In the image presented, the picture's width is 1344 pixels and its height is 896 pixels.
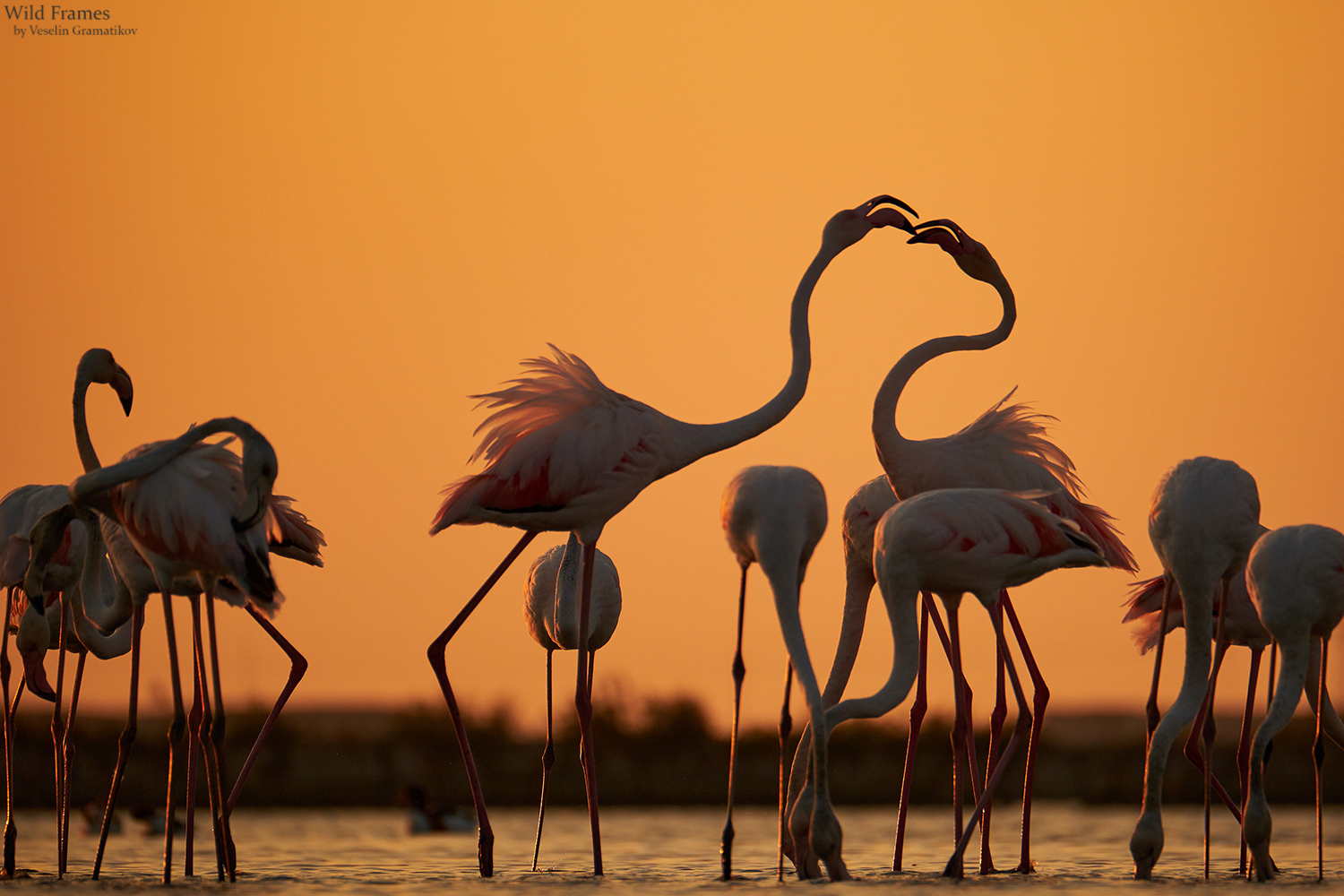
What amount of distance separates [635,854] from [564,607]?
229 cm

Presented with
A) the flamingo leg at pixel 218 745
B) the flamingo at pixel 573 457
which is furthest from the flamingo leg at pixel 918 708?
the flamingo leg at pixel 218 745

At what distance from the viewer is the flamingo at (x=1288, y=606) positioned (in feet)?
30.0

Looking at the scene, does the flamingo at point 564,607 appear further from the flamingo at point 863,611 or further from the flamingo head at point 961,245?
the flamingo head at point 961,245

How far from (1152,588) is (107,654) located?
7.23 metres

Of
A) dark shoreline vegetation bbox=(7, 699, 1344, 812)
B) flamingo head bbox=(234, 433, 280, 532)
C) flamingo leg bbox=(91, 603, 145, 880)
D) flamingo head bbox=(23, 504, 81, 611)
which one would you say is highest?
flamingo head bbox=(234, 433, 280, 532)

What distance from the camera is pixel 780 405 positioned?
417 inches

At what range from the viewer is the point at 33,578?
9.94m

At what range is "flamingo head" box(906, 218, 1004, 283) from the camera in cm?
1109

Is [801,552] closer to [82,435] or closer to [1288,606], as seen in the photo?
[1288,606]

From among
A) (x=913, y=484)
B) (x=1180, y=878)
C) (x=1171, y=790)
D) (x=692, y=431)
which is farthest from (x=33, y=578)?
(x=1171, y=790)

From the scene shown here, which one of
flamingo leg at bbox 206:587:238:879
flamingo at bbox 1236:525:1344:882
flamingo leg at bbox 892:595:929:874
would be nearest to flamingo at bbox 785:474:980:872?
flamingo leg at bbox 892:595:929:874

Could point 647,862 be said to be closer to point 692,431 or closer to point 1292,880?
point 692,431

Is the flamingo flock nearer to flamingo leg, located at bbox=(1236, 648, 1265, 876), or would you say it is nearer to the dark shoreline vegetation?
flamingo leg, located at bbox=(1236, 648, 1265, 876)

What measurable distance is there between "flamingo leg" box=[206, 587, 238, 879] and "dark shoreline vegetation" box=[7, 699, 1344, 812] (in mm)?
12922
